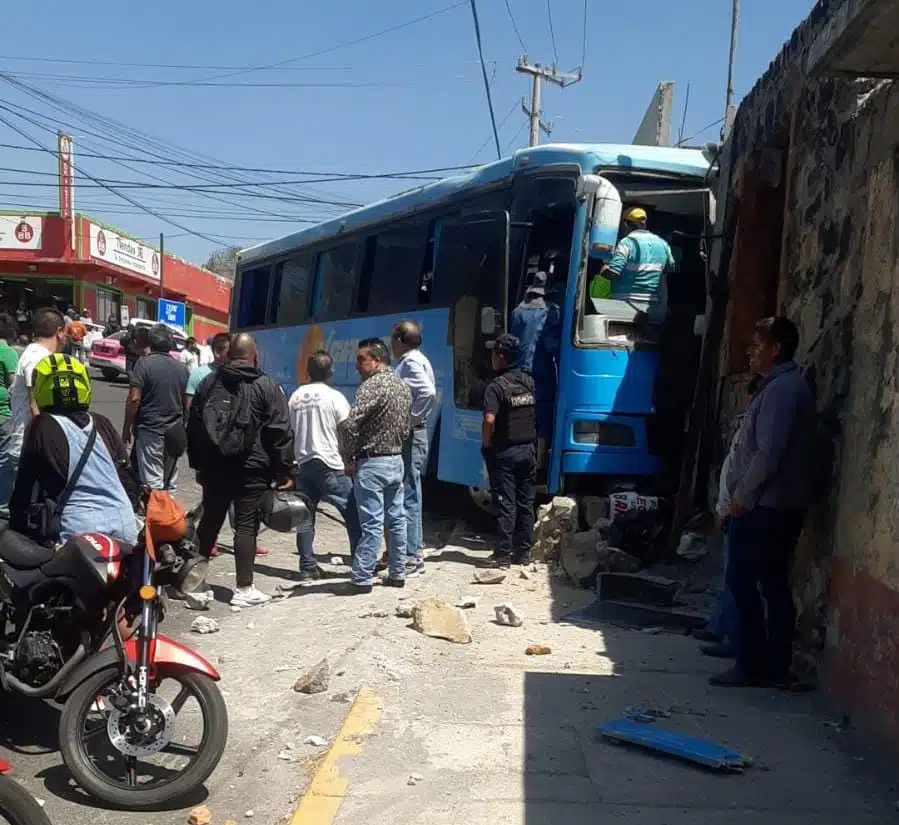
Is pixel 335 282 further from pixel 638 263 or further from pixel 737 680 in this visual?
pixel 737 680

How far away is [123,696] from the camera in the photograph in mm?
3695

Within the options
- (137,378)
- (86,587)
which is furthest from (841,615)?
(137,378)

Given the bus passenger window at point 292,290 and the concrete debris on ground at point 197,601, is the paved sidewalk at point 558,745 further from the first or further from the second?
the bus passenger window at point 292,290

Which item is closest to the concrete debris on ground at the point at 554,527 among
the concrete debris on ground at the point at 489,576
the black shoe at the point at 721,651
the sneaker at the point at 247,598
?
the concrete debris on ground at the point at 489,576

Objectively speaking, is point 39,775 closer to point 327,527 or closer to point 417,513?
point 417,513

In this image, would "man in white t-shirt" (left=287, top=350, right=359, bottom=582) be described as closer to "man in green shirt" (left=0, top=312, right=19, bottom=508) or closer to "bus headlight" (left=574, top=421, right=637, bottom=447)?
"bus headlight" (left=574, top=421, right=637, bottom=447)

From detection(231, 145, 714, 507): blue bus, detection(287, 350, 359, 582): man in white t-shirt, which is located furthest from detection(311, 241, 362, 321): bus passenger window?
detection(287, 350, 359, 582): man in white t-shirt

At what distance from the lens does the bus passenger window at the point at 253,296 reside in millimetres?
14812

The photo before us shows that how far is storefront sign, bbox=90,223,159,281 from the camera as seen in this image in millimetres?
35906

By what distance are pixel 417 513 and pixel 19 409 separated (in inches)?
117

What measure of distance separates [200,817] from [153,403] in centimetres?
519

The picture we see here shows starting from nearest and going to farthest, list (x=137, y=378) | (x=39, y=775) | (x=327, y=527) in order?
(x=39, y=775) → (x=137, y=378) → (x=327, y=527)

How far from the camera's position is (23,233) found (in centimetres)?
3475

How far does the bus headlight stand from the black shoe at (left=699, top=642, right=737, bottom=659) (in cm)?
253
